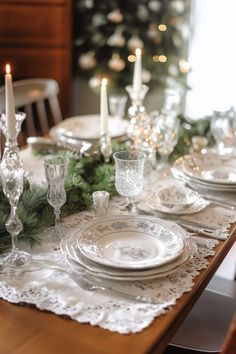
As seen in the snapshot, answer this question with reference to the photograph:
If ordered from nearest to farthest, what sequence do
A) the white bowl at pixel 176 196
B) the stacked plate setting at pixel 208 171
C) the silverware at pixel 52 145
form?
the white bowl at pixel 176 196
the stacked plate setting at pixel 208 171
the silverware at pixel 52 145

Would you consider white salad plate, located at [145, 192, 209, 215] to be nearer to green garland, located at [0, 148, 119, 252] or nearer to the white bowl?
the white bowl

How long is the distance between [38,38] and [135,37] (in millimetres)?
661

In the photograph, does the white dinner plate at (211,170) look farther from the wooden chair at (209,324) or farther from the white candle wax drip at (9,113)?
the white candle wax drip at (9,113)

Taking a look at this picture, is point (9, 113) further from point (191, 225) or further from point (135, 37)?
point (135, 37)

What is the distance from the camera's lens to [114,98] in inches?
87.4

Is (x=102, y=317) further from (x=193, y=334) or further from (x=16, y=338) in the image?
(x=193, y=334)

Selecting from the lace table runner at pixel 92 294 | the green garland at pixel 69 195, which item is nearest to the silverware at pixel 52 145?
the green garland at pixel 69 195

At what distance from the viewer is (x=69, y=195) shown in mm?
1415

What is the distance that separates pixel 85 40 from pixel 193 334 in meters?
2.64

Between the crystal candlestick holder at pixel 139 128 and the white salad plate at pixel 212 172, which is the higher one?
the crystal candlestick holder at pixel 139 128

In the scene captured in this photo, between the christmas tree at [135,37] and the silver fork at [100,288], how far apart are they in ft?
8.29

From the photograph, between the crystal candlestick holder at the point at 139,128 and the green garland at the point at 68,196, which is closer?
the green garland at the point at 68,196

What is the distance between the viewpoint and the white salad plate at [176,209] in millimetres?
1395

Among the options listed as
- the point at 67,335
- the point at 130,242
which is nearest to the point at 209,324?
the point at 130,242
